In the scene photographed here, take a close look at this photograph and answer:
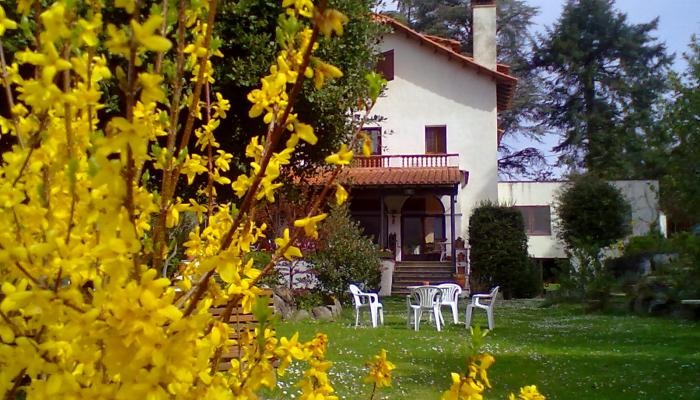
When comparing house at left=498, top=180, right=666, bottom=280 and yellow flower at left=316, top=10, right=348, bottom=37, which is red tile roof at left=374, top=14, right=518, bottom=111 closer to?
house at left=498, top=180, right=666, bottom=280

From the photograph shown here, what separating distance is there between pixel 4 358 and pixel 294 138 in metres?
0.68

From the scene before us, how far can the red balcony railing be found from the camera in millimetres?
23516

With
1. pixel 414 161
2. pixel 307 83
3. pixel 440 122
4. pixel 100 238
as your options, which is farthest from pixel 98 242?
pixel 440 122

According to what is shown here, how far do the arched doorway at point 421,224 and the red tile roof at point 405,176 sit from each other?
1941mm

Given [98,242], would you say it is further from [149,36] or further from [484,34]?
[484,34]

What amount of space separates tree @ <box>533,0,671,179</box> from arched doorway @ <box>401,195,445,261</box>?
44.4 ft

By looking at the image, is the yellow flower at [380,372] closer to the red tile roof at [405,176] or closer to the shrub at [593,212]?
the red tile roof at [405,176]

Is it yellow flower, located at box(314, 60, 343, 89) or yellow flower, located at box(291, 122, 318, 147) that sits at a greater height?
yellow flower, located at box(314, 60, 343, 89)

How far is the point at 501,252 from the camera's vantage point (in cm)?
2044

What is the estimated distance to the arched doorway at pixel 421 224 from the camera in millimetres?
24828

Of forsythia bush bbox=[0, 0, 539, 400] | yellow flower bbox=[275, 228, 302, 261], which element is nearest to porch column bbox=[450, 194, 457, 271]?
yellow flower bbox=[275, 228, 302, 261]

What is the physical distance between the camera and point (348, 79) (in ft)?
22.6

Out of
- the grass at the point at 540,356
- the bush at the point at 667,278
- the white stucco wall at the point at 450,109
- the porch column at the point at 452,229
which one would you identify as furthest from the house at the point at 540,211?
the grass at the point at 540,356

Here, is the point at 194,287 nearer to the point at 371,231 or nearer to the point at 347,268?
the point at 347,268
